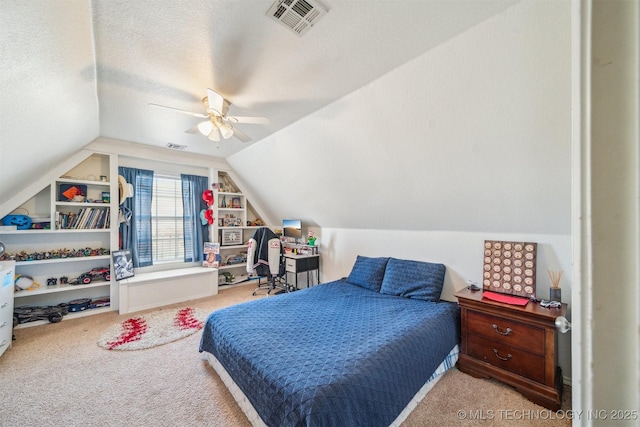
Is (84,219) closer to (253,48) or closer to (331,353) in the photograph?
(253,48)

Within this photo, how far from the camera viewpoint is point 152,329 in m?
3.00

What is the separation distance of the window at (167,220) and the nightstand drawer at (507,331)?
175 inches

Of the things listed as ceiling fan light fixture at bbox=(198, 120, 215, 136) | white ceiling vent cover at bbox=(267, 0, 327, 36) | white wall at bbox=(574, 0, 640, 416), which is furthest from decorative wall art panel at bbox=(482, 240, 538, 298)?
ceiling fan light fixture at bbox=(198, 120, 215, 136)

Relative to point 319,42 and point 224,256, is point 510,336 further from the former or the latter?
point 224,256

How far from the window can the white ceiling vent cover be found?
12.5 feet

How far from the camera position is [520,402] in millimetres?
1849

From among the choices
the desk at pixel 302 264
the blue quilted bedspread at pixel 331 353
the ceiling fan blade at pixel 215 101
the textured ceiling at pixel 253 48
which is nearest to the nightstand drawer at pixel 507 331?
the blue quilted bedspread at pixel 331 353

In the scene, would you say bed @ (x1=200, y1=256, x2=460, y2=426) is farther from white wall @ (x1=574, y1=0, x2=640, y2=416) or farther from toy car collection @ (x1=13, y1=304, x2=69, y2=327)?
toy car collection @ (x1=13, y1=304, x2=69, y2=327)

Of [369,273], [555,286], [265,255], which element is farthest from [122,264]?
[555,286]

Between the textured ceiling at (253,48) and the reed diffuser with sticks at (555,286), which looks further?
the reed diffuser with sticks at (555,286)

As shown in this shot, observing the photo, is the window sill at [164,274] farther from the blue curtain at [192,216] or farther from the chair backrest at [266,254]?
the chair backrest at [266,254]

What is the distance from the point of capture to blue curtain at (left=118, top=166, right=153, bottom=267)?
383cm

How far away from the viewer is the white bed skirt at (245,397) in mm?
1623

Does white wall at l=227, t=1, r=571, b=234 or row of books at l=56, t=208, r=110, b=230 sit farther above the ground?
white wall at l=227, t=1, r=571, b=234
